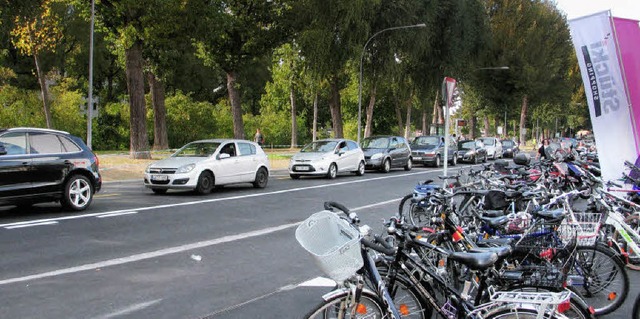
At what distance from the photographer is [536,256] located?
4.03 m

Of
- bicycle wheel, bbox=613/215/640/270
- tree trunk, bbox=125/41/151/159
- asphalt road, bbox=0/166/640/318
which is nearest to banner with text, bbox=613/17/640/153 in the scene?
bicycle wheel, bbox=613/215/640/270

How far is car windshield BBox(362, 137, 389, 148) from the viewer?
2433 centimetres

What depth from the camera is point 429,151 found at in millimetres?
28688

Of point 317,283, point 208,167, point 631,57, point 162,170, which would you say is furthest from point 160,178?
point 631,57

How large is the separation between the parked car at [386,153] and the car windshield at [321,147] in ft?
10.5

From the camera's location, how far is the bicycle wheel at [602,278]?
15.9 feet

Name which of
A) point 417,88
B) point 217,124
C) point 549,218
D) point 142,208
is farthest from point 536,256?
point 217,124

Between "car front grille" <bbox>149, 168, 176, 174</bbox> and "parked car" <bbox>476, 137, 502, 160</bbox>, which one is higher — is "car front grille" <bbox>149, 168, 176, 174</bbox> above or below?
above

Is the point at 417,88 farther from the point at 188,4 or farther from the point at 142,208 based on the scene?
the point at 142,208

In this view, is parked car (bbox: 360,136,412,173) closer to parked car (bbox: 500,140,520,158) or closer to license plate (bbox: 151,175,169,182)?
license plate (bbox: 151,175,169,182)

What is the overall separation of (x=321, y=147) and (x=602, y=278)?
15.6m

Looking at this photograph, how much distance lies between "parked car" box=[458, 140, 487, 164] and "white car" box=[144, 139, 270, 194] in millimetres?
19689

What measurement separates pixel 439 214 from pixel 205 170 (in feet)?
32.3

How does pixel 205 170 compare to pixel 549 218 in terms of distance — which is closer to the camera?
pixel 549 218
